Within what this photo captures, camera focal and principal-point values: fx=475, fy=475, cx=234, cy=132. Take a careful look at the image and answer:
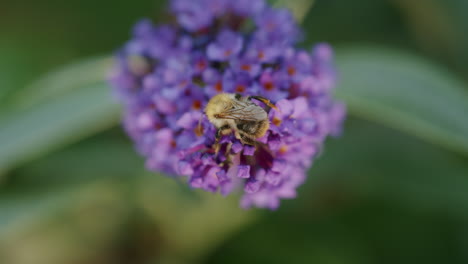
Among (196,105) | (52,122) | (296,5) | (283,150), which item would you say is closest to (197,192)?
(52,122)

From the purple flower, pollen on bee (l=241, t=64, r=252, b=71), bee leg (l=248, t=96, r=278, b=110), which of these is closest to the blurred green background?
the purple flower

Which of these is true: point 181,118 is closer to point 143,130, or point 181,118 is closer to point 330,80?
point 143,130

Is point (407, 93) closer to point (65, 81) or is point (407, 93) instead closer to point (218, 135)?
point (218, 135)

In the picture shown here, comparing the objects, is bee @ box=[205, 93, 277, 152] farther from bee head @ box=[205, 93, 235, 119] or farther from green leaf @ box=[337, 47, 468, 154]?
green leaf @ box=[337, 47, 468, 154]

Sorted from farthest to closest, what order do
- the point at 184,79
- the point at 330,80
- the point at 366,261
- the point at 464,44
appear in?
the point at 464,44
the point at 366,261
the point at 330,80
the point at 184,79

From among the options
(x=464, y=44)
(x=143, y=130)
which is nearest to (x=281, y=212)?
(x=143, y=130)

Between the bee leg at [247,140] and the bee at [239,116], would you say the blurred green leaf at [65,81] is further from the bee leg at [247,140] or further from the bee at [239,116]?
the bee leg at [247,140]
